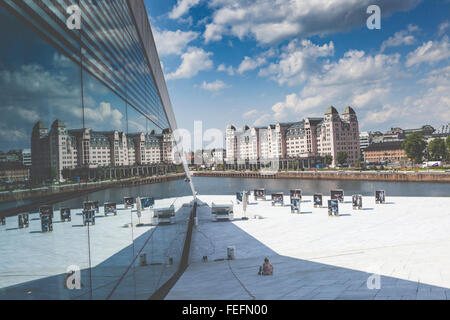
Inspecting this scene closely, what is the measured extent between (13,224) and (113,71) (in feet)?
7.62

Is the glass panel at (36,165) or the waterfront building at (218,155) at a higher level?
the waterfront building at (218,155)

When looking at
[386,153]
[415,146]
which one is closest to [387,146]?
[386,153]

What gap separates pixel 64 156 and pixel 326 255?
39.3 feet

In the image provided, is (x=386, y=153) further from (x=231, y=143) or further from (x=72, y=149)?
(x=72, y=149)

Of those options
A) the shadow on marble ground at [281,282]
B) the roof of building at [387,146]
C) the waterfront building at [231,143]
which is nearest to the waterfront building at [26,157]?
the shadow on marble ground at [281,282]

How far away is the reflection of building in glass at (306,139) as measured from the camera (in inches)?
4884

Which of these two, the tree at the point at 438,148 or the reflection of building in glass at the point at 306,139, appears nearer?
the tree at the point at 438,148

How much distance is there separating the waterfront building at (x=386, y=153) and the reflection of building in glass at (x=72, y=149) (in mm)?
126135

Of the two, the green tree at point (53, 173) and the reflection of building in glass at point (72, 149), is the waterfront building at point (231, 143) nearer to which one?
the reflection of building in glass at point (72, 149)

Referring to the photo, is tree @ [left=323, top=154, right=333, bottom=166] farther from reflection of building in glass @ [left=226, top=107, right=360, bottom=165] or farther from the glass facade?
the glass facade

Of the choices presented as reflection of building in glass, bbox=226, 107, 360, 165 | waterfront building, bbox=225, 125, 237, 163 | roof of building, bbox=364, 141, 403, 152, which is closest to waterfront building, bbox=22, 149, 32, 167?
reflection of building in glass, bbox=226, 107, 360, 165

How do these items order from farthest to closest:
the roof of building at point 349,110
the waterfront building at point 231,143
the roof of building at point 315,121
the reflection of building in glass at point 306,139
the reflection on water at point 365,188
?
the waterfront building at point 231,143 → the roof of building at point 315,121 → the roof of building at point 349,110 → the reflection of building in glass at point 306,139 → the reflection on water at point 365,188

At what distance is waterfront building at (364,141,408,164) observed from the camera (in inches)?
4684

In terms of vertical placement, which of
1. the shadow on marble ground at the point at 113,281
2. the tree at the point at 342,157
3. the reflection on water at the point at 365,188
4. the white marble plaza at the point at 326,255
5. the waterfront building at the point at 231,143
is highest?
the waterfront building at the point at 231,143
